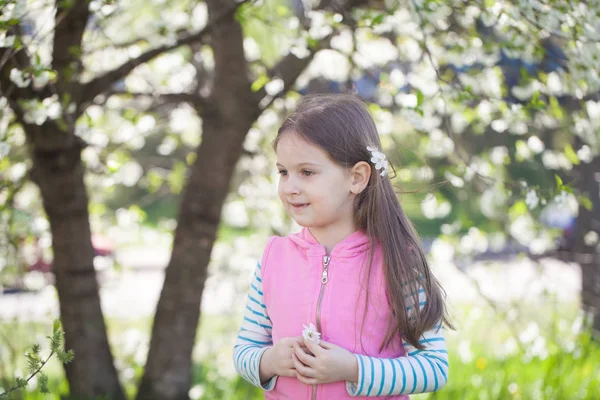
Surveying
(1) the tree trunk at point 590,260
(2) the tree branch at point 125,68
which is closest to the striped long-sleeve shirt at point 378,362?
(2) the tree branch at point 125,68

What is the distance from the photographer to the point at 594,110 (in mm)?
3176

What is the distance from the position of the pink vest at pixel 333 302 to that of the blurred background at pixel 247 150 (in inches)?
14.2

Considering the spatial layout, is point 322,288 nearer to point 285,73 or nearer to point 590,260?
point 285,73

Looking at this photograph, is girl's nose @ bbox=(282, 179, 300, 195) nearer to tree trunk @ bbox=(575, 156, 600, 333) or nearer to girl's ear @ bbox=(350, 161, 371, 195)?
girl's ear @ bbox=(350, 161, 371, 195)

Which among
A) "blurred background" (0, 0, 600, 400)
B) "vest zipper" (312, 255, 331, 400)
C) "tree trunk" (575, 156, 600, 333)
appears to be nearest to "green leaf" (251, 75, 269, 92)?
"blurred background" (0, 0, 600, 400)

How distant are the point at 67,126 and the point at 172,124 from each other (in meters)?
1.87

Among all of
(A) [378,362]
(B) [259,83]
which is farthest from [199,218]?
(A) [378,362]

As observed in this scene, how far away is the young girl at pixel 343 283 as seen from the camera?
1.56 metres

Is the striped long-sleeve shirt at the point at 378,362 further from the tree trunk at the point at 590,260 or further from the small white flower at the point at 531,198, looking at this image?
the tree trunk at the point at 590,260

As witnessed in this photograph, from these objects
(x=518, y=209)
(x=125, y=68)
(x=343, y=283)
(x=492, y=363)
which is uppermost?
(x=125, y=68)

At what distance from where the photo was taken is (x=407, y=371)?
5.13 ft

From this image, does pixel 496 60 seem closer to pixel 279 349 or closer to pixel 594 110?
pixel 594 110

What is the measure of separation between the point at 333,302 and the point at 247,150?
207 centimetres

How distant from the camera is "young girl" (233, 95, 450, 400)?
1.56 m
